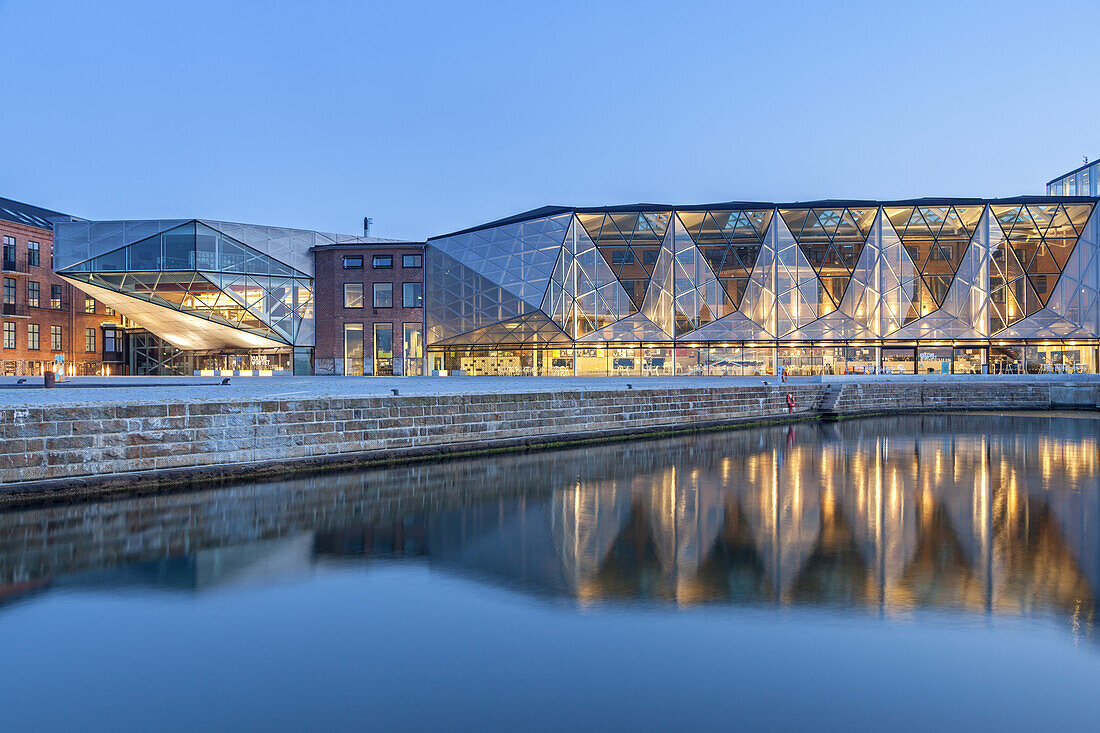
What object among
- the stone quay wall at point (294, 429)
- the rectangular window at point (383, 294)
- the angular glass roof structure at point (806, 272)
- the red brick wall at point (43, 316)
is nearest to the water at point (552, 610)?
the stone quay wall at point (294, 429)

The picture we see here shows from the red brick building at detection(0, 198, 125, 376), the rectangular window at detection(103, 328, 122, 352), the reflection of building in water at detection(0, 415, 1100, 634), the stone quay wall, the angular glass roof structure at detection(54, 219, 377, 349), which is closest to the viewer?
the reflection of building in water at detection(0, 415, 1100, 634)

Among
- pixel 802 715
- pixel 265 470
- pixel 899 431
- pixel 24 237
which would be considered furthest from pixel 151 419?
pixel 24 237

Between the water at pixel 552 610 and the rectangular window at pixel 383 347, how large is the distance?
40871mm

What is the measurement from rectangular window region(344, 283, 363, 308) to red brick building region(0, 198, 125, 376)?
61.9ft

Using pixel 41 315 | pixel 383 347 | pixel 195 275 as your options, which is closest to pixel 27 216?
pixel 41 315

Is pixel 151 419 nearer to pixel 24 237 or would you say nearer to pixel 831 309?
pixel 831 309

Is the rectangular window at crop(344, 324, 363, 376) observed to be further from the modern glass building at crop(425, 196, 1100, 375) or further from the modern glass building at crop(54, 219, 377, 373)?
the modern glass building at crop(425, 196, 1100, 375)

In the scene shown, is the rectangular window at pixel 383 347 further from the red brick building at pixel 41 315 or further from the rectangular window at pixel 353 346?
the red brick building at pixel 41 315

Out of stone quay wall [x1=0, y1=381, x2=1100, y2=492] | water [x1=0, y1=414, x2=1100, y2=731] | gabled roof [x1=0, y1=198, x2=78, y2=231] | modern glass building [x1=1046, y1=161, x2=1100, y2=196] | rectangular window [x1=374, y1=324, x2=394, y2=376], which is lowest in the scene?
water [x1=0, y1=414, x2=1100, y2=731]

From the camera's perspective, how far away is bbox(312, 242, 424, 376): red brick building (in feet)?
178

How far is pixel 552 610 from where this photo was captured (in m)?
7.45

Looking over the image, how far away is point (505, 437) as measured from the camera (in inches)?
810

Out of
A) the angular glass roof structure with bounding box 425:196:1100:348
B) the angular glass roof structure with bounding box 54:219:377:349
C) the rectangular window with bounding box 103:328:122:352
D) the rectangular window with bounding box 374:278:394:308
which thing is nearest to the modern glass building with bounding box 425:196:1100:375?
the angular glass roof structure with bounding box 425:196:1100:348

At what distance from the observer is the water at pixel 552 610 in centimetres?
543
